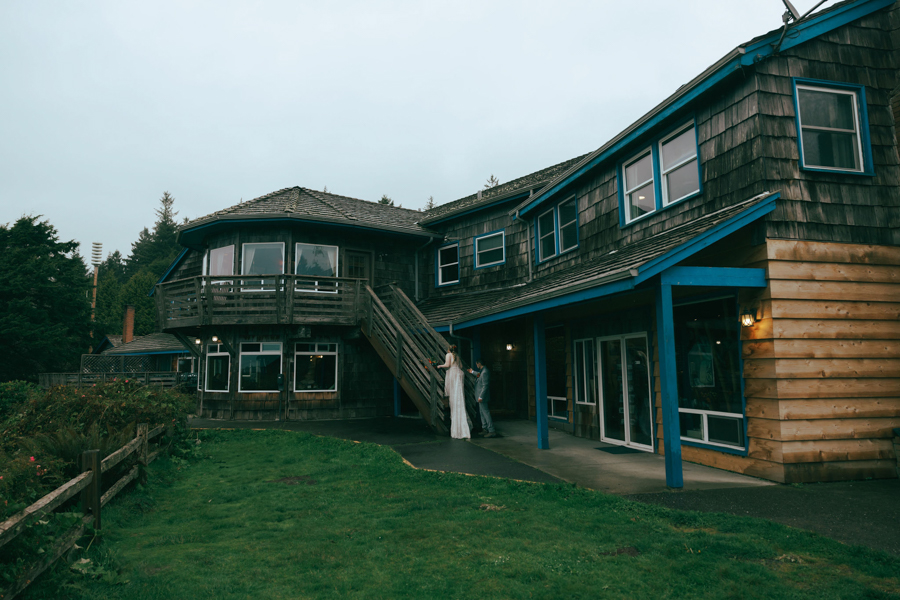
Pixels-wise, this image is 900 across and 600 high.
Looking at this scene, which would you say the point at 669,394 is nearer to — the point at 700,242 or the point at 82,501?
the point at 700,242

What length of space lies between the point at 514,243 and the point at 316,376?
7.35 meters

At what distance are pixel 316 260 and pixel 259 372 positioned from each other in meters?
3.90

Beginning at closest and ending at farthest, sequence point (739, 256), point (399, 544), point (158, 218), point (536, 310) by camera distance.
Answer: point (399, 544), point (739, 256), point (536, 310), point (158, 218)

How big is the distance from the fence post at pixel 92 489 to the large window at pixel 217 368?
11.5 meters

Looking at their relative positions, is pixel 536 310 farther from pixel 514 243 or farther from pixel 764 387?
pixel 514 243

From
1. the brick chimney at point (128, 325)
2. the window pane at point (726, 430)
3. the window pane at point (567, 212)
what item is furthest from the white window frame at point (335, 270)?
the brick chimney at point (128, 325)

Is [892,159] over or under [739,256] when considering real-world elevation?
over

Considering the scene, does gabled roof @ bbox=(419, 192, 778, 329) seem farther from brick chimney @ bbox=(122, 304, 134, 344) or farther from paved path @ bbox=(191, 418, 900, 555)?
brick chimney @ bbox=(122, 304, 134, 344)

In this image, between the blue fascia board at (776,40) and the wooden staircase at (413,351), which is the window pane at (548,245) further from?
the blue fascia board at (776,40)

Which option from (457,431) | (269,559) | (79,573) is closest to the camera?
(79,573)

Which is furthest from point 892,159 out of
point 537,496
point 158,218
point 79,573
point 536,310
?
point 158,218

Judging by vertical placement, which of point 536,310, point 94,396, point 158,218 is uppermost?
point 158,218

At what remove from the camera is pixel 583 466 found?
835 cm

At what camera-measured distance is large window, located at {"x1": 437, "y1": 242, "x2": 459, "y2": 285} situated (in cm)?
1856
